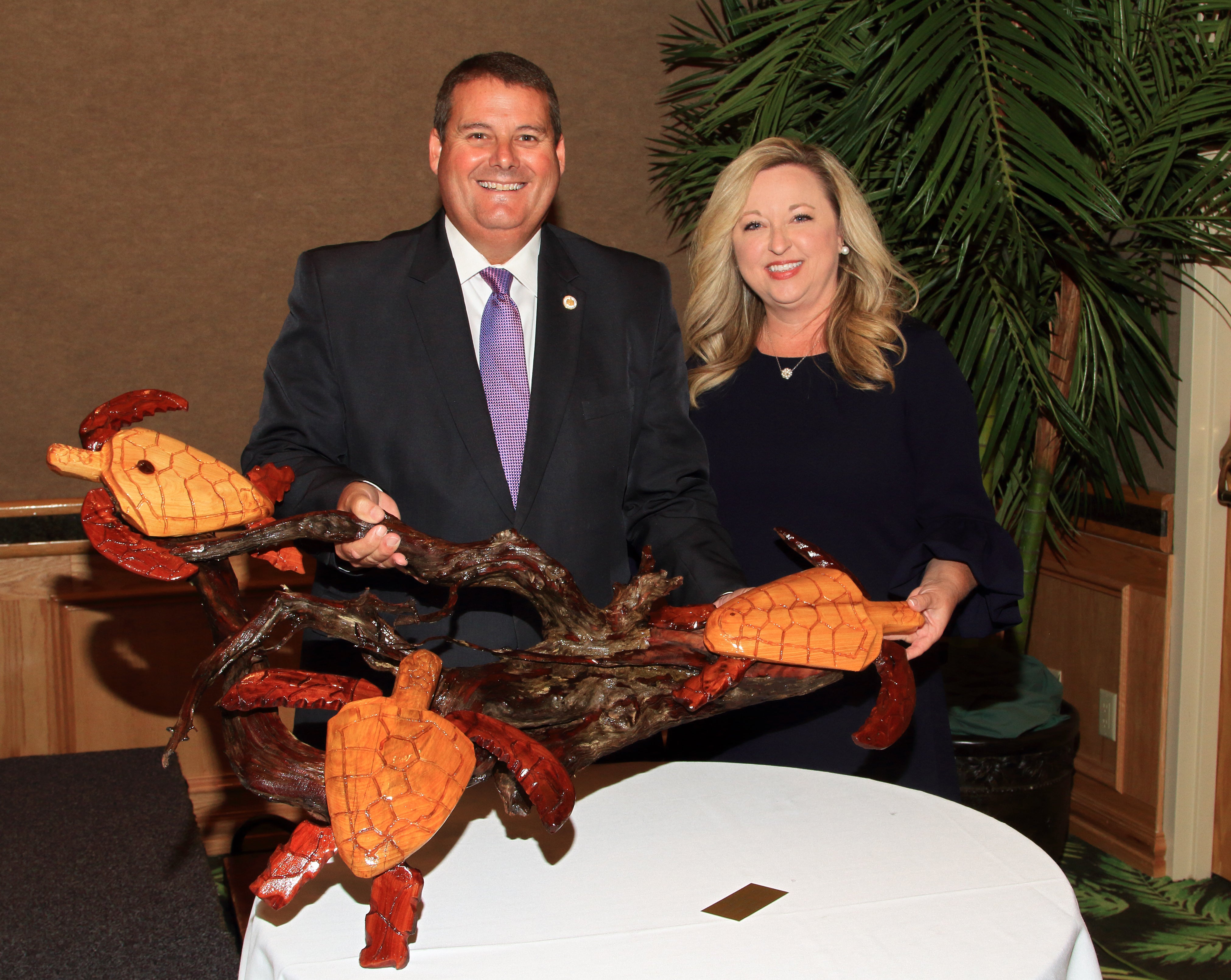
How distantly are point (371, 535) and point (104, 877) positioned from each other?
5.42 ft

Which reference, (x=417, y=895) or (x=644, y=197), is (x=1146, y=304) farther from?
(x=417, y=895)

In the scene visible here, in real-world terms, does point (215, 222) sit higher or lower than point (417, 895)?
higher

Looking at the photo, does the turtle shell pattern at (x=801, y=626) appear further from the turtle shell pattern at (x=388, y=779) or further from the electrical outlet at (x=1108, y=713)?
the electrical outlet at (x=1108, y=713)

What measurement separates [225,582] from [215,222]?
7.89 feet

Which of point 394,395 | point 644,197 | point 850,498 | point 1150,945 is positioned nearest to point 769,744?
point 850,498

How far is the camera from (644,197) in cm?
396

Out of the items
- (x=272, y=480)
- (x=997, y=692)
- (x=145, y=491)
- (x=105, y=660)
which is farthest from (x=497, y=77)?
(x=105, y=660)

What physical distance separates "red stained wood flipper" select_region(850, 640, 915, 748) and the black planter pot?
→ 5.65 ft

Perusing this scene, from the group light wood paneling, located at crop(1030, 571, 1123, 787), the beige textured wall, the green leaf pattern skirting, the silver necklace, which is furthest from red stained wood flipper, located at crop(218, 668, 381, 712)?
light wood paneling, located at crop(1030, 571, 1123, 787)

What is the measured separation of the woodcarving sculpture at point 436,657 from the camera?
1.20 m

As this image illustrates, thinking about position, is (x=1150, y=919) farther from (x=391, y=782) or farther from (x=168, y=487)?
(x=168, y=487)

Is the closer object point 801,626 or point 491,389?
point 801,626

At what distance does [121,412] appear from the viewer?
1.42 m

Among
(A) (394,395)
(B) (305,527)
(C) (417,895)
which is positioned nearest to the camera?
(C) (417,895)
